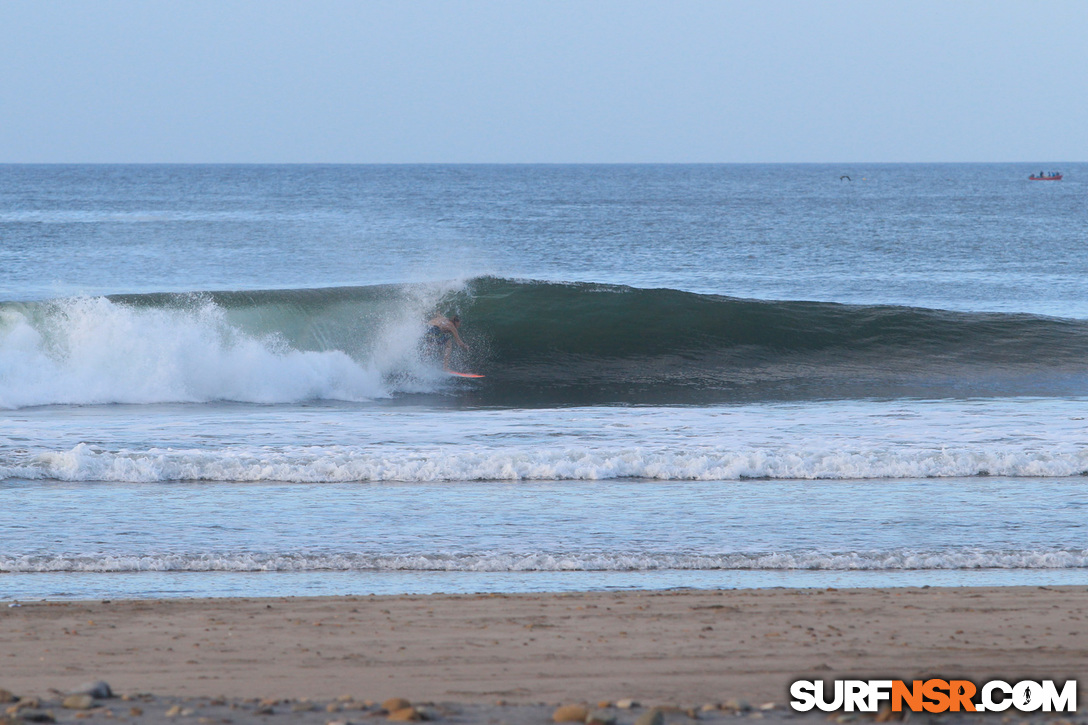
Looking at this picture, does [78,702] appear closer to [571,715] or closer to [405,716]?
[405,716]

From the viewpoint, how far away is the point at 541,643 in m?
5.17

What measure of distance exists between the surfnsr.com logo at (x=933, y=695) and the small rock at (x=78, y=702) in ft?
8.66

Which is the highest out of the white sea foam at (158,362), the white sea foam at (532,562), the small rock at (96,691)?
the white sea foam at (158,362)

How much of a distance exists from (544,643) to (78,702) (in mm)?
2009

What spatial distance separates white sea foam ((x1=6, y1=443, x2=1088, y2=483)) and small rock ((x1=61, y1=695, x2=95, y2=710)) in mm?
5235

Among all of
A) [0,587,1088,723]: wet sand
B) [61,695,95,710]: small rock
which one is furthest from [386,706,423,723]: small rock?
[61,695,95,710]: small rock

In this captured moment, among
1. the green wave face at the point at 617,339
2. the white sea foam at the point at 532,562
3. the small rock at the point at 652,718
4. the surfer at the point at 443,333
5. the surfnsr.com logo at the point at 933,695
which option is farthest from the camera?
the surfer at the point at 443,333

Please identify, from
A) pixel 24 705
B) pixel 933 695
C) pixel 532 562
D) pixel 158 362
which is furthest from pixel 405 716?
pixel 158 362

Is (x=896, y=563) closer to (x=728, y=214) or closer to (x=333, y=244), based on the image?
(x=333, y=244)

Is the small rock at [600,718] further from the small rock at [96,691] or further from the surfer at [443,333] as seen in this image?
the surfer at [443,333]

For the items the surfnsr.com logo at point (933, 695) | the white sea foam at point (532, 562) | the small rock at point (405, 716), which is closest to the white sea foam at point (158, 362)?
the white sea foam at point (532, 562)

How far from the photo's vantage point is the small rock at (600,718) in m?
3.95

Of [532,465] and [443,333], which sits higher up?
[443,333]

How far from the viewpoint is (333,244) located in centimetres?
4509
